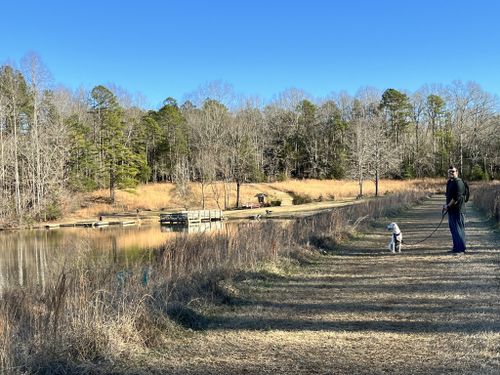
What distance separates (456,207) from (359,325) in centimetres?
563

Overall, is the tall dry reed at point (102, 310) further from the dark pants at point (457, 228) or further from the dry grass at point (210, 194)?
the dry grass at point (210, 194)

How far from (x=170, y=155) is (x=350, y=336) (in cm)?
5821

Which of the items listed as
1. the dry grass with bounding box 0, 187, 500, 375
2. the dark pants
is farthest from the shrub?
the dry grass with bounding box 0, 187, 500, 375

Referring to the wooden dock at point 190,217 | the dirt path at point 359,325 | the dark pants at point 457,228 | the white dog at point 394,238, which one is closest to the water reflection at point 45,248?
the dirt path at point 359,325

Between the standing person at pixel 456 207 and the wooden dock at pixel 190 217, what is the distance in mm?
26041

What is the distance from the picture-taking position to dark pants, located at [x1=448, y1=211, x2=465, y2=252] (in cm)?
987

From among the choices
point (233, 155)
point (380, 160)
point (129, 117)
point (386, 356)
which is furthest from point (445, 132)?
point (386, 356)

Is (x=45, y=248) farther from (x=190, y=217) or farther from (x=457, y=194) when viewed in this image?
(x=457, y=194)

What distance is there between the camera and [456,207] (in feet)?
32.6

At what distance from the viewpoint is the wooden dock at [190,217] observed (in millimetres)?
35188

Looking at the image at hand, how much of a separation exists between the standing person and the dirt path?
31.0 inches

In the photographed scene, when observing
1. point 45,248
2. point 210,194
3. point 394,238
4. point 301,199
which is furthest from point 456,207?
point 210,194

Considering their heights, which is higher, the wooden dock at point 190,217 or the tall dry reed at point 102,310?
the tall dry reed at point 102,310

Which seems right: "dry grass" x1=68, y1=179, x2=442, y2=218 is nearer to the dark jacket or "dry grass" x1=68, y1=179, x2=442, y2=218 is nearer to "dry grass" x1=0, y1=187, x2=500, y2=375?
the dark jacket
